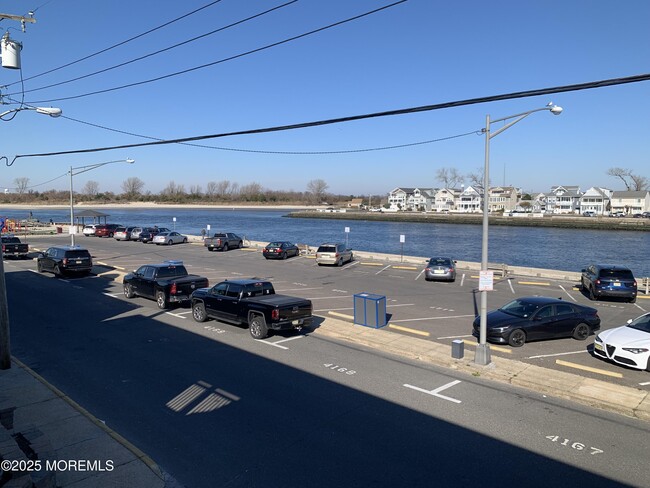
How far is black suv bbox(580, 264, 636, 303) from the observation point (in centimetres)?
2183

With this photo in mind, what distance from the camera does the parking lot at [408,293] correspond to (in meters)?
13.8

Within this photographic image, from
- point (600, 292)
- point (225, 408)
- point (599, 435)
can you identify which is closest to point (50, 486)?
point (225, 408)

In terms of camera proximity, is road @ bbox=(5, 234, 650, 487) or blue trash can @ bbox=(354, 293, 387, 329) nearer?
road @ bbox=(5, 234, 650, 487)

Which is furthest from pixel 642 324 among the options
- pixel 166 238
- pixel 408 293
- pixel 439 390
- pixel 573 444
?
pixel 166 238

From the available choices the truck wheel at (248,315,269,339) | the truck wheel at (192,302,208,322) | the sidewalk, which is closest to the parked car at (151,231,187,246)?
the truck wheel at (192,302,208,322)

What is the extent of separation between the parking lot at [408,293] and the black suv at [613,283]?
1.54 ft

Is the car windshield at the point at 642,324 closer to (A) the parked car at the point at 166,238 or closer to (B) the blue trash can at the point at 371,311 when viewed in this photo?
(B) the blue trash can at the point at 371,311

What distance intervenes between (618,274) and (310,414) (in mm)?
19010

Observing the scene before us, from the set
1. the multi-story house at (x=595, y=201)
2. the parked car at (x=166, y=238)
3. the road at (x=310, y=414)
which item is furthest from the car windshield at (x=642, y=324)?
the multi-story house at (x=595, y=201)

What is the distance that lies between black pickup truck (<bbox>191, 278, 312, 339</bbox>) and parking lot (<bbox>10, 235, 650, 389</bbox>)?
0.72m

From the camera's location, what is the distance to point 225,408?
9.50 m

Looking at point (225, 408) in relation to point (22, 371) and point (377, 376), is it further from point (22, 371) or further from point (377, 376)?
point (22, 371)

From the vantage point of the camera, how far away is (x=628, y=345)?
1234 centimetres

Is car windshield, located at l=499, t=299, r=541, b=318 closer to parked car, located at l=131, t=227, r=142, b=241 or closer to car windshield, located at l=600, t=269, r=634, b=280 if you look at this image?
car windshield, located at l=600, t=269, r=634, b=280
